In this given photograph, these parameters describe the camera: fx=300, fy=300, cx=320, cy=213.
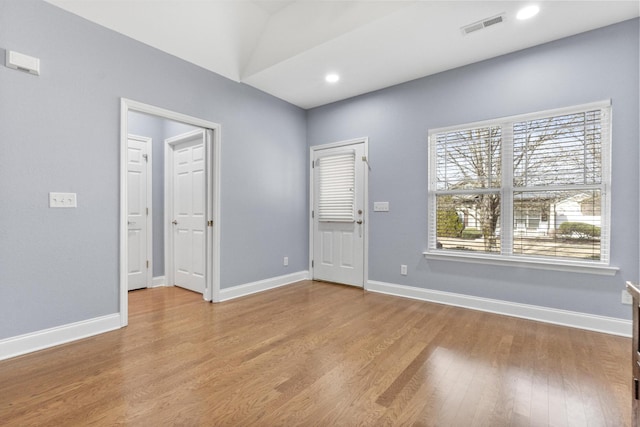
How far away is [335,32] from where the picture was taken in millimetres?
2900

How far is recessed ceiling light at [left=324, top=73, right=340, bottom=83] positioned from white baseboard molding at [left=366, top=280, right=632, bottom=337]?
2.74m

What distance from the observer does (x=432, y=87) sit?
12.1ft

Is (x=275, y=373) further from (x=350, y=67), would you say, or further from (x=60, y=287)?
(x=350, y=67)

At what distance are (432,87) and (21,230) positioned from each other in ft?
14.0

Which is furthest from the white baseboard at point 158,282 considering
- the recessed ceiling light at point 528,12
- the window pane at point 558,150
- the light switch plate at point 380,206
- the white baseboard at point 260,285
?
the recessed ceiling light at point 528,12

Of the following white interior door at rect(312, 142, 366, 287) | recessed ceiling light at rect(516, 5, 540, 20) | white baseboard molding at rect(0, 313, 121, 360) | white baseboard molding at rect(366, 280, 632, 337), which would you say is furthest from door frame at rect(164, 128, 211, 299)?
recessed ceiling light at rect(516, 5, 540, 20)

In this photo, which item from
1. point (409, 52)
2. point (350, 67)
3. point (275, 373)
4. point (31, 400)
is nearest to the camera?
point (31, 400)

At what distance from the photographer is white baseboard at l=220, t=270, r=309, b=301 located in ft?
12.3

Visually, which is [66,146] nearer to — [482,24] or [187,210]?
[187,210]

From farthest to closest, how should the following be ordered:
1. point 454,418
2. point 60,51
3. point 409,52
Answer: point 409,52 < point 60,51 < point 454,418

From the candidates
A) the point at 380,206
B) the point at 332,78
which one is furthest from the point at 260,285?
the point at 332,78

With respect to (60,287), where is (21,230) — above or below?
above

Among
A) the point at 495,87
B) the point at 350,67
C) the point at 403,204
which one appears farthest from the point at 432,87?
the point at 403,204

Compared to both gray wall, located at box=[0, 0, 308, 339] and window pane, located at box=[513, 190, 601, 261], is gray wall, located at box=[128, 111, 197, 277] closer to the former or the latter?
gray wall, located at box=[0, 0, 308, 339]
